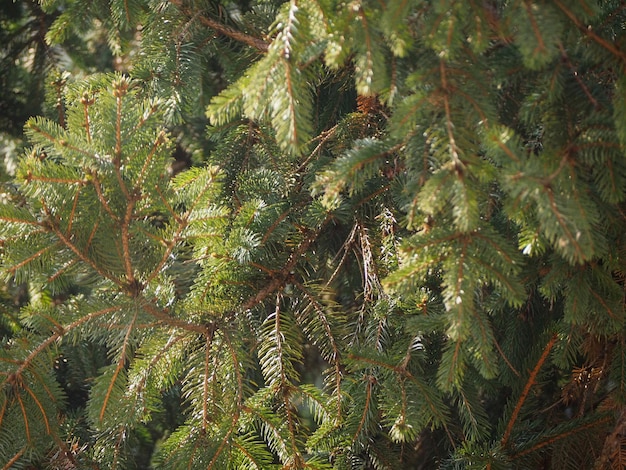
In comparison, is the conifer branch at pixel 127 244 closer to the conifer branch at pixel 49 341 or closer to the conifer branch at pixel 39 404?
the conifer branch at pixel 49 341

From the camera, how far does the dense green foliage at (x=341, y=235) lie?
1294 millimetres

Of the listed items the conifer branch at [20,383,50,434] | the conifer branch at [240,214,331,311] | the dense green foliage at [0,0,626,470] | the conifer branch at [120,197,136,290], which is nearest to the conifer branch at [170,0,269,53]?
the dense green foliage at [0,0,626,470]

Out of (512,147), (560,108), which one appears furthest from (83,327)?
(560,108)

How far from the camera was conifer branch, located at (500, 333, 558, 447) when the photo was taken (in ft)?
5.72

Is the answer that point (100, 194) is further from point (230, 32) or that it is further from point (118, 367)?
point (230, 32)

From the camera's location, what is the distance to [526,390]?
1784 millimetres

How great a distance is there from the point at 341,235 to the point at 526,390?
2.53 feet

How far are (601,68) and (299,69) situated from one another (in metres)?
0.64

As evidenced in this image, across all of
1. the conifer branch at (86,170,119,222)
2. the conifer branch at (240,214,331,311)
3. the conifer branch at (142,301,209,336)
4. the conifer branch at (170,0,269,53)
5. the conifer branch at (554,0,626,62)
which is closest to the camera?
the conifer branch at (554,0,626,62)

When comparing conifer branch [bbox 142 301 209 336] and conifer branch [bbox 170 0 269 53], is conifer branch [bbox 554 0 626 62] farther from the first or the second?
conifer branch [bbox 142 301 209 336]

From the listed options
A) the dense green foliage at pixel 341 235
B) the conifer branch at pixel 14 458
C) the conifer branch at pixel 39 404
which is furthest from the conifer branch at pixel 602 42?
the conifer branch at pixel 14 458

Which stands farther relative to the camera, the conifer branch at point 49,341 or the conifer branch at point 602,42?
the conifer branch at point 49,341

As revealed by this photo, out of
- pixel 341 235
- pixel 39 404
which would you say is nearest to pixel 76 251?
pixel 39 404

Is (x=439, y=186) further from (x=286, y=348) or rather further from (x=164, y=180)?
(x=286, y=348)
